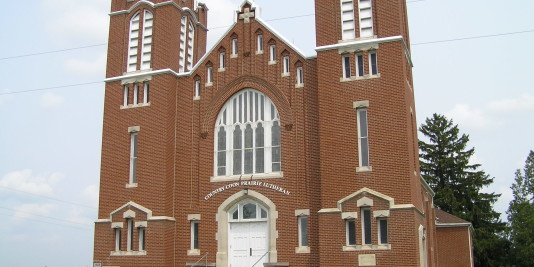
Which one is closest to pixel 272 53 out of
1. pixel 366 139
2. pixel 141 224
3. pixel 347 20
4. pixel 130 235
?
pixel 347 20

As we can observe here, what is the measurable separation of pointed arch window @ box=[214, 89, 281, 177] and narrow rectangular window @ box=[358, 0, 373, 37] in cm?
499

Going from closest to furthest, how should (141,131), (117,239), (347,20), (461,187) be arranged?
(347,20) → (117,239) → (141,131) → (461,187)

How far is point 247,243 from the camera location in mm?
24500

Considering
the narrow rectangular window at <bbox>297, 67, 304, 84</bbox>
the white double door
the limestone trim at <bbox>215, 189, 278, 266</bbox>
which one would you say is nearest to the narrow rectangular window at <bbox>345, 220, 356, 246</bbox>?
the limestone trim at <bbox>215, 189, 278, 266</bbox>

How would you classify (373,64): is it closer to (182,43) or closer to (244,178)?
(244,178)

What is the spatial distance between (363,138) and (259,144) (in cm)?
478

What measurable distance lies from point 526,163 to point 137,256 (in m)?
54.3

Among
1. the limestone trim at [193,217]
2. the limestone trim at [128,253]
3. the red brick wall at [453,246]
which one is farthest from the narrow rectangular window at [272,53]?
the red brick wall at [453,246]

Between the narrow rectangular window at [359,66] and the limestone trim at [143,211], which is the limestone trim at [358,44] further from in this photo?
the limestone trim at [143,211]

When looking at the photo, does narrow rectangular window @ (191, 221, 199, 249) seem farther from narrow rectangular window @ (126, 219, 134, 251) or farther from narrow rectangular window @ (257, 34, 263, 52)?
narrow rectangular window @ (257, 34, 263, 52)

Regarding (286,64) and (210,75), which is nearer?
(286,64)

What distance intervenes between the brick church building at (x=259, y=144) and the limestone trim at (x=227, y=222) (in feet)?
0.20

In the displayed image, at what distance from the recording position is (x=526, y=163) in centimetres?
6619

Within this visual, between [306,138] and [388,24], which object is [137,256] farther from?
[388,24]
